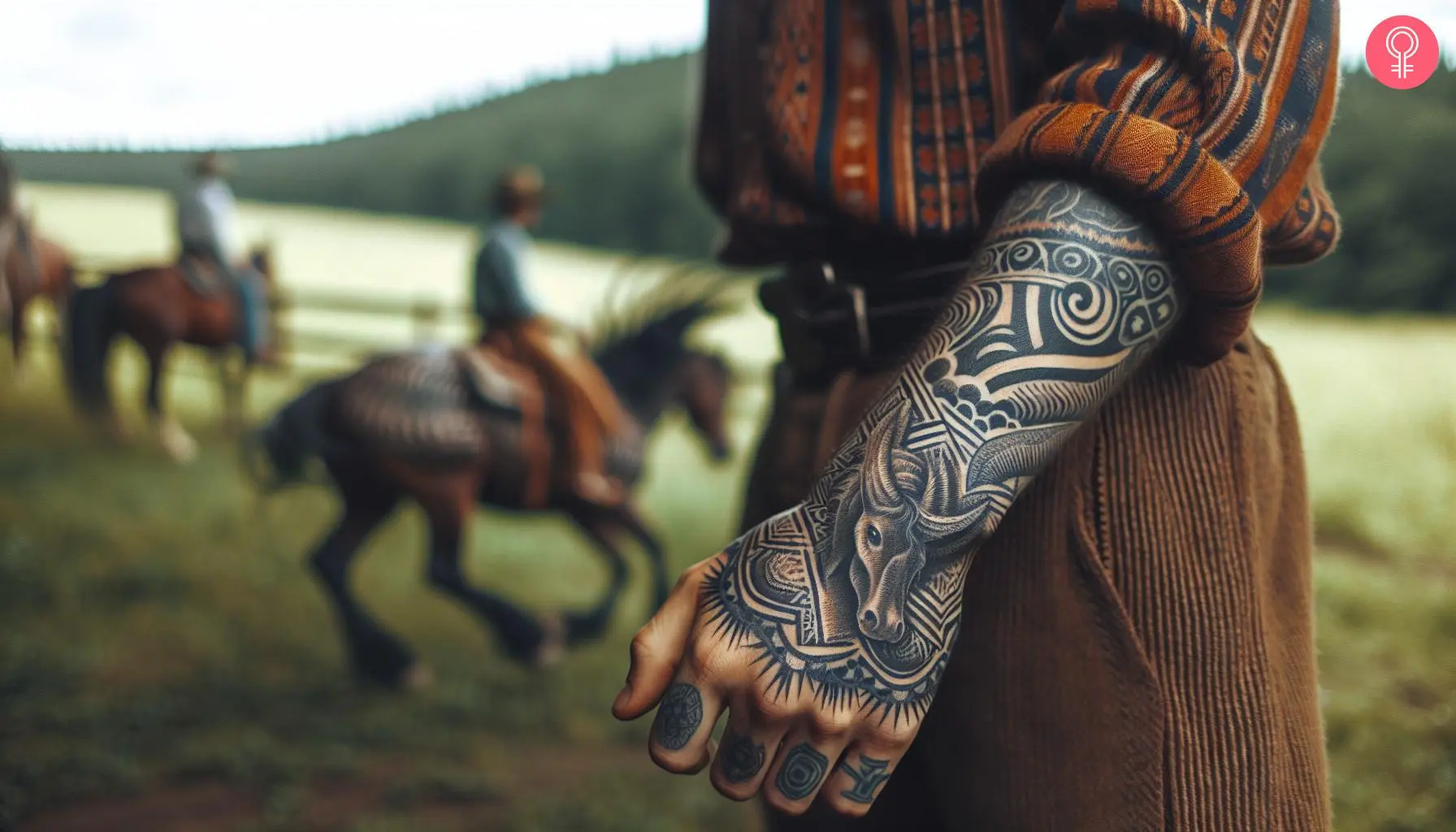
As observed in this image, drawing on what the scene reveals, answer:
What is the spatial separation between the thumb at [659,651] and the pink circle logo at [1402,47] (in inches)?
55.2

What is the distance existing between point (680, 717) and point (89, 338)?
5.81 metres

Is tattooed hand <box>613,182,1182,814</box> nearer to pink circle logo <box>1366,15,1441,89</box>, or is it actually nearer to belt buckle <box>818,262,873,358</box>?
belt buckle <box>818,262,873,358</box>

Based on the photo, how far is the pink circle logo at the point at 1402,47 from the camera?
4.61ft

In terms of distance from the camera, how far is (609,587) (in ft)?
13.8

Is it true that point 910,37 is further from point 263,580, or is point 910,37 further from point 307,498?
point 307,498

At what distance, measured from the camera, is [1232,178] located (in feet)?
1.63

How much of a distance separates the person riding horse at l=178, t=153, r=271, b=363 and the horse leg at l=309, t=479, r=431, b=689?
2224 mm

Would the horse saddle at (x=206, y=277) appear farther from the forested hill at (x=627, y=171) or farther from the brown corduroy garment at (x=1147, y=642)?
the brown corduroy garment at (x=1147, y=642)

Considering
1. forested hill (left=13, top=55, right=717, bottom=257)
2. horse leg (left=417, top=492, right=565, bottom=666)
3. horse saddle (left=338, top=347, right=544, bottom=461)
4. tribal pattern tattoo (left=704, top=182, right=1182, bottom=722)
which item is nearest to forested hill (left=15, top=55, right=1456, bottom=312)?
forested hill (left=13, top=55, right=717, bottom=257)

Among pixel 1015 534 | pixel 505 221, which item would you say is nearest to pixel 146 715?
pixel 505 221

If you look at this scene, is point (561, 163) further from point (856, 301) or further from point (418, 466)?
point (856, 301)

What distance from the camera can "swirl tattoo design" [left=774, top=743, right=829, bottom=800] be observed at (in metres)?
0.48

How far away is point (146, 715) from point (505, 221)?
6.75 feet

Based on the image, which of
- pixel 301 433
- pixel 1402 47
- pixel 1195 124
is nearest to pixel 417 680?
pixel 301 433
